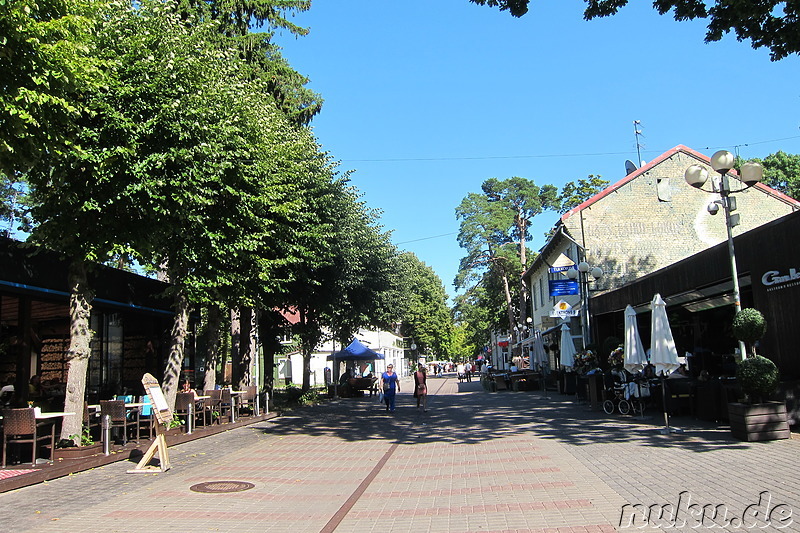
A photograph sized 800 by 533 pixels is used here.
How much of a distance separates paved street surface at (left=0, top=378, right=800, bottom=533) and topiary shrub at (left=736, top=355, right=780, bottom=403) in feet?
2.79

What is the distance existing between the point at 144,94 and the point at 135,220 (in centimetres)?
244

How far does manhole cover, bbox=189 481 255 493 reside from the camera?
8367 millimetres

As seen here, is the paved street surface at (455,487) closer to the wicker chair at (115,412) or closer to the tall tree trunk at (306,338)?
the wicker chair at (115,412)

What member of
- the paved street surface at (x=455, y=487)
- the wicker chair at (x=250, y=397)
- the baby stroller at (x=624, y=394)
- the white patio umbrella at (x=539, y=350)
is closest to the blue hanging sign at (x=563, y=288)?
the baby stroller at (x=624, y=394)

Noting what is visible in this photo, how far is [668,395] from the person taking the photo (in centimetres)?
1393

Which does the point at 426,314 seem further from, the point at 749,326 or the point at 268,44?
the point at 749,326

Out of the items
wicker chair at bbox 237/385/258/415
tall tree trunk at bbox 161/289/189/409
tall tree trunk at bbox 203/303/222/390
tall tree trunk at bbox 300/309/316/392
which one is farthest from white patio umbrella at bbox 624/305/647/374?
tall tree trunk at bbox 300/309/316/392

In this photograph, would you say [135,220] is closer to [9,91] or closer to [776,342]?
[9,91]

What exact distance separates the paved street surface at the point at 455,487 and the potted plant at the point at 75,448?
23.6 inches

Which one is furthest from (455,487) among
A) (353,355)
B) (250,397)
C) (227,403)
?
(353,355)

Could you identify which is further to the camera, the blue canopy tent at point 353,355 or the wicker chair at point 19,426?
the blue canopy tent at point 353,355

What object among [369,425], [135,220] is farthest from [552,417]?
[135,220]

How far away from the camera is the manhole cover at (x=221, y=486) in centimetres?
837

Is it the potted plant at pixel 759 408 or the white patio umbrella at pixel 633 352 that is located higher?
the white patio umbrella at pixel 633 352
